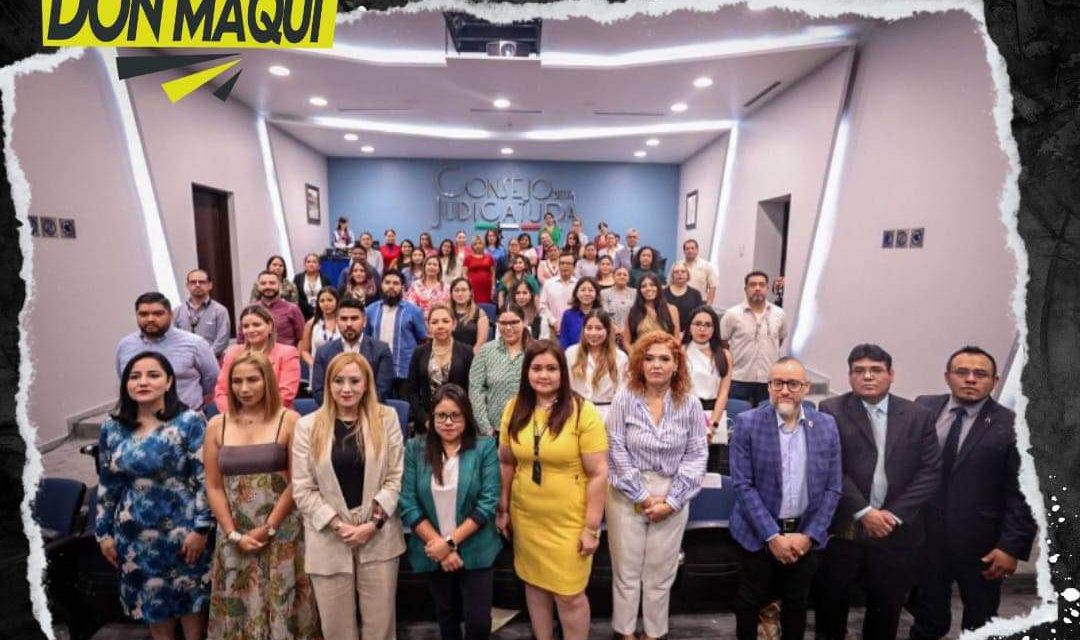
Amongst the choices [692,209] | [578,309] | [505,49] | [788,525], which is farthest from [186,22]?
[692,209]

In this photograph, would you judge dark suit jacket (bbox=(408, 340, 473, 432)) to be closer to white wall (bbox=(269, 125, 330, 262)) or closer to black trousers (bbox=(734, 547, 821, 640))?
black trousers (bbox=(734, 547, 821, 640))

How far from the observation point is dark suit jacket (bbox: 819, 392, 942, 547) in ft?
6.29

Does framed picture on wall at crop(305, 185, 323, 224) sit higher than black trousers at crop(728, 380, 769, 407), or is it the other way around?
framed picture on wall at crop(305, 185, 323, 224)

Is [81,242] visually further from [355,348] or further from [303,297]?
[355,348]

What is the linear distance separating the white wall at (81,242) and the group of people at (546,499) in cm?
205

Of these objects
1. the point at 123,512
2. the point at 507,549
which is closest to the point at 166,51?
the point at 123,512

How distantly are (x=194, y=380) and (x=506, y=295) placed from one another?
2.78m

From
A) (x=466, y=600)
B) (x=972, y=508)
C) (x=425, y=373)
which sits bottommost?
(x=466, y=600)

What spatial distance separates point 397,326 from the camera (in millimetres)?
3424

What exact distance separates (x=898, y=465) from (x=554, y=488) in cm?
138

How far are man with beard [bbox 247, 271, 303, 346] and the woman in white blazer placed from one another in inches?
82.5

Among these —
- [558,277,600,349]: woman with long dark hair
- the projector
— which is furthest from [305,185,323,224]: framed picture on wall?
[558,277,600,349]: woman with long dark hair

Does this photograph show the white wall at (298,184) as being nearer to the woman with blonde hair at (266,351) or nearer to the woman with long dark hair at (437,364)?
the woman with blonde hair at (266,351)

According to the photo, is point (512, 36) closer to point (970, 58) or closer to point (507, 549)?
point (970, 58)
